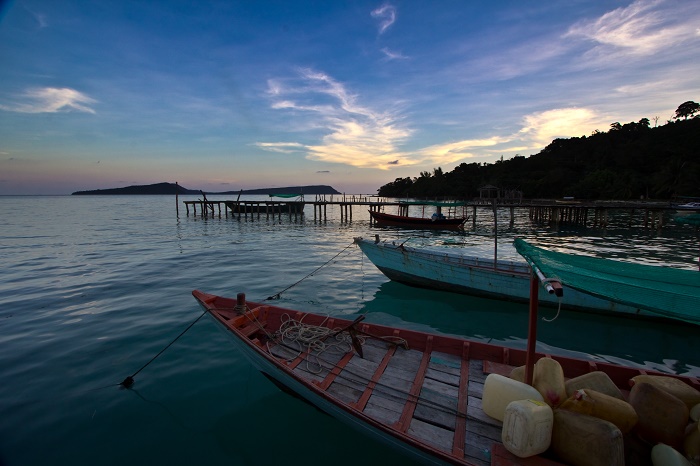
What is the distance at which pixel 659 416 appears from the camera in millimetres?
4094

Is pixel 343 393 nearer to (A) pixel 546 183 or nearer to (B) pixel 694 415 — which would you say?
(B) pixel 694 415

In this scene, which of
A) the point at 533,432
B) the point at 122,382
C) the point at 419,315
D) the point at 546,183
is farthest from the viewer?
the point at 546,183

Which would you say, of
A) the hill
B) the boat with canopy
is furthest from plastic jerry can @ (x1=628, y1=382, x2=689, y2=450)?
the hill

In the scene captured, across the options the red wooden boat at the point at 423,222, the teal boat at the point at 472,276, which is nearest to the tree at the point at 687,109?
the red wooden boat at the point at 423,222

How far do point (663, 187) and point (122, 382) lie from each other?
91.4 m

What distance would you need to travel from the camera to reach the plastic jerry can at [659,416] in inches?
156

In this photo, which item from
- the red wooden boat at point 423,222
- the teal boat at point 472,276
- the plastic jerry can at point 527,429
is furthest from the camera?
the red wooden boat at point 423,222

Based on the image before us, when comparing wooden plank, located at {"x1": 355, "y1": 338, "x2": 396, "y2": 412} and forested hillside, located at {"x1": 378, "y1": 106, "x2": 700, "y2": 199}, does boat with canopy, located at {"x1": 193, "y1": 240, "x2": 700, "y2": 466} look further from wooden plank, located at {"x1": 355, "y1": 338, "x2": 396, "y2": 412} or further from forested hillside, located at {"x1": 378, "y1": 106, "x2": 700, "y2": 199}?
forested hillside, located at {"x1": 378, "y1": 106, "x2": 700, "y2": 199}

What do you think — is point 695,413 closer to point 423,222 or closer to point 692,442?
point 692,442

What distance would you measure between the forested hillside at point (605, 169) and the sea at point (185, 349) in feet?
212

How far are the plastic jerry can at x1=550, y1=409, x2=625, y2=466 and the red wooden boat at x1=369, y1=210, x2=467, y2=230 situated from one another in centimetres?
3334

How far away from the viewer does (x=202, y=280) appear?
53.8ft

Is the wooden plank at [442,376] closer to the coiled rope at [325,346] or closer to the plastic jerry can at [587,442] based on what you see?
the coiled rope at [325,346]

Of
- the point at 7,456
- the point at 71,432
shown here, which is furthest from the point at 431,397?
the point at 7,456
